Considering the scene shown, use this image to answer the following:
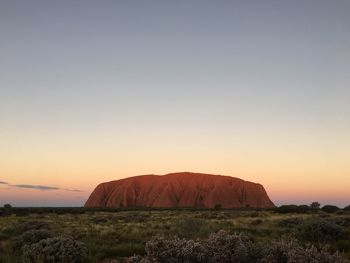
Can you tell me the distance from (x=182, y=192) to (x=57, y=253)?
109m

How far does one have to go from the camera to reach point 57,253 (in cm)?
1043

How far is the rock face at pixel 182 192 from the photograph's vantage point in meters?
114

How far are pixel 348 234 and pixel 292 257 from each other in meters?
12.2

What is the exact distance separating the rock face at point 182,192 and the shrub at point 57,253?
100207 mm

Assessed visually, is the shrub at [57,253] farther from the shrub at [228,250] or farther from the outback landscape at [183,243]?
the shrub at [228,250]

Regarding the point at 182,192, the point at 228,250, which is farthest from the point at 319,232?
the point at 182,192

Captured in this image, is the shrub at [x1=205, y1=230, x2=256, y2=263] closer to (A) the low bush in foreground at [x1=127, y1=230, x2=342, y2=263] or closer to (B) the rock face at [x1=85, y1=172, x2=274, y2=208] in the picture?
(A) the low bush in foreground at [x1=127, y1=230, x2=342, y2=263]

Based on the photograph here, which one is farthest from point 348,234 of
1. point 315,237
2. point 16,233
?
point 16,233

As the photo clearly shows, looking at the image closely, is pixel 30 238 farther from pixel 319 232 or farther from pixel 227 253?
pixel 319 232

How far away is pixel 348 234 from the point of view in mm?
17750

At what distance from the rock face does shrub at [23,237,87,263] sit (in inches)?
3945

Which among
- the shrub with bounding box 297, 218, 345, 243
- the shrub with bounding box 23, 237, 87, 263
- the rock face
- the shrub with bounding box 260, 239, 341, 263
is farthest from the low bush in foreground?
the rock face

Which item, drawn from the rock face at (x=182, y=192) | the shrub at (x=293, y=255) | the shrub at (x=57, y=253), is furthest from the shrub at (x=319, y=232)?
the rock face at (x=182, y=192)

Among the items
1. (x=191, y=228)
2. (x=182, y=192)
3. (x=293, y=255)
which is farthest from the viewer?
(x=182, y=192)
